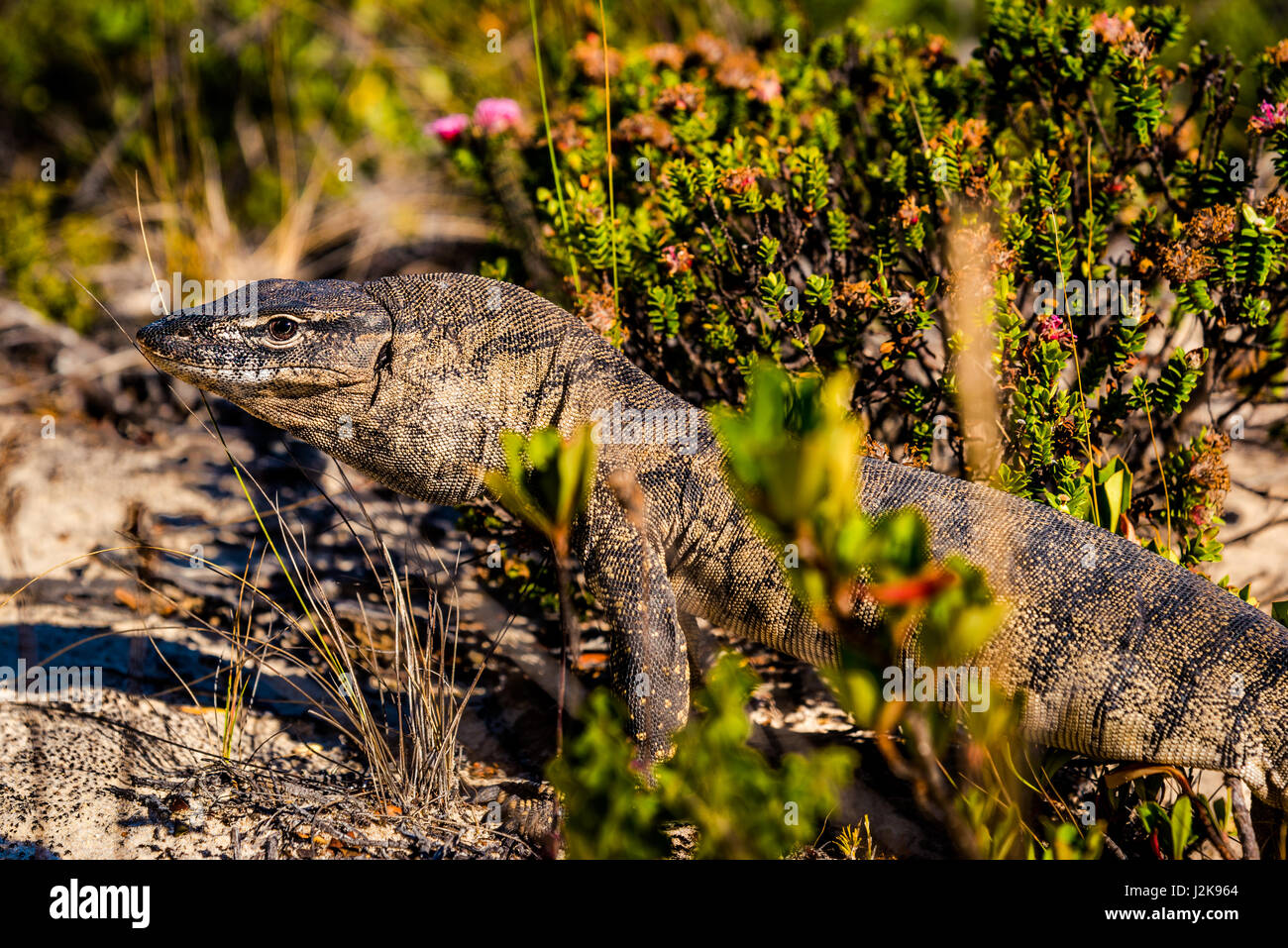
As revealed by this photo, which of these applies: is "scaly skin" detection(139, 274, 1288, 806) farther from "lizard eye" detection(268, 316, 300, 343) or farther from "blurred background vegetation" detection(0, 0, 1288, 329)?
"blurred background vegetation" detection(0, 0, 1288, 329)

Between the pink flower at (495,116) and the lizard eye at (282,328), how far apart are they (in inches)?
77.5

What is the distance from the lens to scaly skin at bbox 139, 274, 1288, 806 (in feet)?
10.4

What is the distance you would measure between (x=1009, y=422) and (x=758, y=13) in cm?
604

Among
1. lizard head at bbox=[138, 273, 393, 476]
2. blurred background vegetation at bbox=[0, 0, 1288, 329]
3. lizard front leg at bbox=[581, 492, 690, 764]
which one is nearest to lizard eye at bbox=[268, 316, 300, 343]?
lizard head at bbox=[138, 273, 393, 476]

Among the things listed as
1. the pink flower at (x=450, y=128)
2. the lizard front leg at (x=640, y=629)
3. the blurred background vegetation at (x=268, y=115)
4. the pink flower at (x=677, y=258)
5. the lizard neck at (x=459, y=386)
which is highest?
the blurred background vegetation at (x=268, y=115)

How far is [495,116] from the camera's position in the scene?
4.91 meters

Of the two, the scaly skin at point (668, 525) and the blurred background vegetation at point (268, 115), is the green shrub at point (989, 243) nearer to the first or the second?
the scaly skin at point (668, 525)

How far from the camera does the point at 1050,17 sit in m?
4.36

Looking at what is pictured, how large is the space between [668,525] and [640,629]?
15.5 inches

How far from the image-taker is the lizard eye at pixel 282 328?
3.45 meters

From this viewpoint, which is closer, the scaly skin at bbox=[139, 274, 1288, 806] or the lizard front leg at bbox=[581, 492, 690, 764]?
the scaly skin at bbox=[139, 274, 1288, 806]

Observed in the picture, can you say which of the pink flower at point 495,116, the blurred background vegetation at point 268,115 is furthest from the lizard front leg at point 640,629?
the blurred background vegetation at point 268,115

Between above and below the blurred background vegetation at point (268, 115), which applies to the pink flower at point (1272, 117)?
below

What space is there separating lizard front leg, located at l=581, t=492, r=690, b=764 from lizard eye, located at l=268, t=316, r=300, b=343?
1.22 meters
